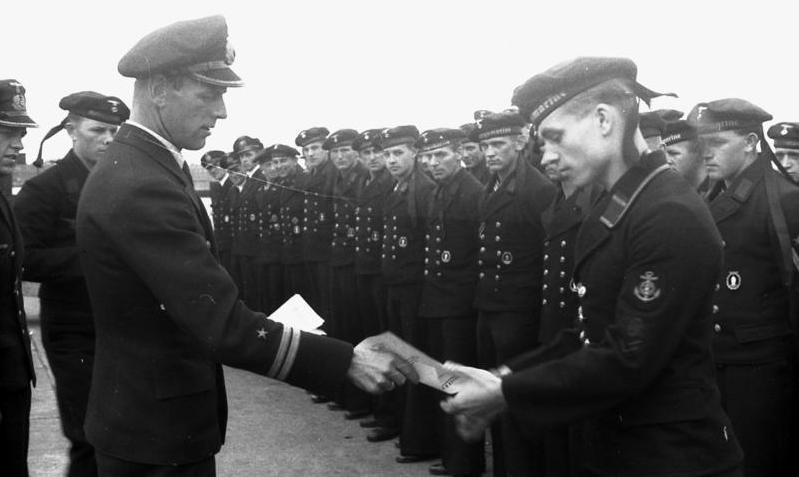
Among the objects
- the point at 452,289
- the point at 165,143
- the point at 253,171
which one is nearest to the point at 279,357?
the point at 165,143

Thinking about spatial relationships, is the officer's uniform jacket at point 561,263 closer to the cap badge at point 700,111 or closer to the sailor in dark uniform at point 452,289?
the cap badge at point 700,111

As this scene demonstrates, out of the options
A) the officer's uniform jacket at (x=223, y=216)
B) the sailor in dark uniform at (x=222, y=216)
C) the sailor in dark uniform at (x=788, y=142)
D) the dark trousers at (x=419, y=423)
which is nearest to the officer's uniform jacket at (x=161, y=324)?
the dark trousers at (x=419, y=423)

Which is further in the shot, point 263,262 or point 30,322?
point 30,322

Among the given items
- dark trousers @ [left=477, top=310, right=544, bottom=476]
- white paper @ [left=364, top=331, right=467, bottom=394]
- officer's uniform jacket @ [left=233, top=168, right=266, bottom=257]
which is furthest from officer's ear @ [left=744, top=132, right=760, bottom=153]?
officer's uniform jacket @ [left=233, top=168, right=266, bottom=257]

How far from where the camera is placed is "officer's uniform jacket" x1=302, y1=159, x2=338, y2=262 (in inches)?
361

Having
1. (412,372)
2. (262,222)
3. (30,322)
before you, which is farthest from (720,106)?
(30,322)

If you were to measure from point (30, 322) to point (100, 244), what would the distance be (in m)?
10.3

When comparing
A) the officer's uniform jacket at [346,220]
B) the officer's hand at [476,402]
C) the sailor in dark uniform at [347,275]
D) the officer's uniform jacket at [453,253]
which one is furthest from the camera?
the officer's uniform jacket at [346,220]

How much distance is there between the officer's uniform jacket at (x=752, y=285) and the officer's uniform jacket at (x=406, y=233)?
263 cm

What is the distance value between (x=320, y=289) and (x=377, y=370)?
20.6 feet

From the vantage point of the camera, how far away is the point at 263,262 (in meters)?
10.7

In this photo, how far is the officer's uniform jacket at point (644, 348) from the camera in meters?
2.39

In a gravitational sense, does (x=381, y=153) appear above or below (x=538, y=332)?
above

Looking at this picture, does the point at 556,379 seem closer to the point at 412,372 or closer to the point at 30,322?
the point at 412,372
